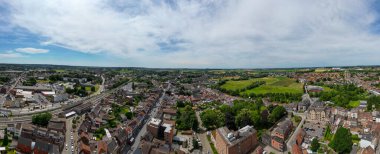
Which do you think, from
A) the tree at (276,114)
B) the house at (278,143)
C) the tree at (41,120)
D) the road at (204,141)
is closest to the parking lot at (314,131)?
the tree at (276,114)

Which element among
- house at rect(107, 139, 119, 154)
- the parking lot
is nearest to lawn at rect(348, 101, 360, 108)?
the parking lot

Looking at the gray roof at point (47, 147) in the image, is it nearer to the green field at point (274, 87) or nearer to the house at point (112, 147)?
the house at point (112, 147)

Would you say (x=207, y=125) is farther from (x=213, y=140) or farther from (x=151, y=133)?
(x=151, y=133)

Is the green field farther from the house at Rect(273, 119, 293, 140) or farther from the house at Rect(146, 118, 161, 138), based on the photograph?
the house at Rect(146, 118, 161, 138)

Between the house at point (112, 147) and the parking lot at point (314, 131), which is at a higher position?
the house at point (112, 147)

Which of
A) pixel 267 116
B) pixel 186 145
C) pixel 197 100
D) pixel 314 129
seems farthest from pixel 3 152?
pixel 197 100

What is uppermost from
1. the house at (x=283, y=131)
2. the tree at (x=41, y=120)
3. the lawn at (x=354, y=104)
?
the tree at (x=41, y=120)

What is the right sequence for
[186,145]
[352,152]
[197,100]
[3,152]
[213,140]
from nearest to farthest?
1. [3,152]
2. [352,152]
3. [186,145]
4. [213,140]
5. [197,100]

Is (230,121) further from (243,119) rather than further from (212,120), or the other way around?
(212,120)
